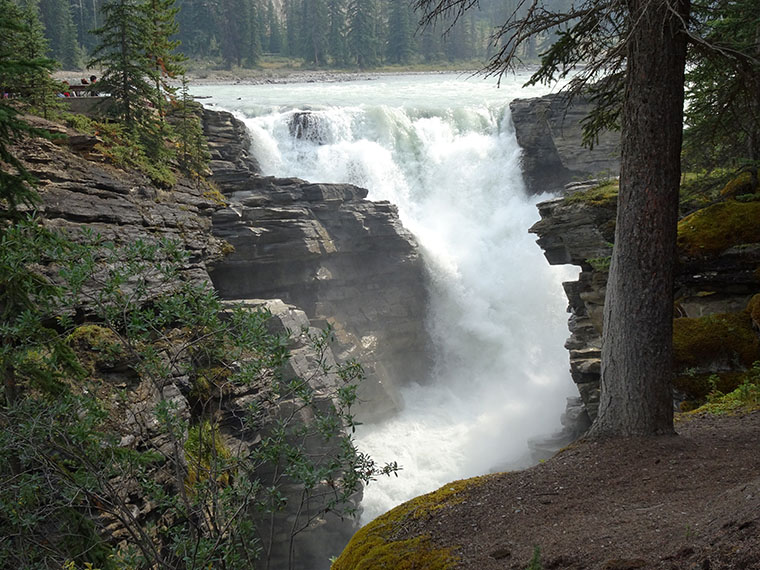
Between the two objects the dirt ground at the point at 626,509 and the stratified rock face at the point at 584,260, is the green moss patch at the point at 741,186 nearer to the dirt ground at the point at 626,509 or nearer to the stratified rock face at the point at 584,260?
the stratified rock face at the point at 584,260

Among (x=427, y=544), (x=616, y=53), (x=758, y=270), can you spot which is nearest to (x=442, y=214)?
(x=758, y=270)

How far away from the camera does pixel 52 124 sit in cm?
1631

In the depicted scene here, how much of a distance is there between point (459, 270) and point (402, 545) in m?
24.0

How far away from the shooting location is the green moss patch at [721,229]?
10.1 metres

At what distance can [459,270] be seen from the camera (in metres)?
28.8

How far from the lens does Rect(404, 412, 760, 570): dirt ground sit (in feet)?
12.1

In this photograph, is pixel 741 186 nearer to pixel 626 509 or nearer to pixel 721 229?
pixel 721 229

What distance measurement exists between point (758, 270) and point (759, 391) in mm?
2539

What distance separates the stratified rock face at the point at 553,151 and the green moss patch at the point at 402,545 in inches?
1130

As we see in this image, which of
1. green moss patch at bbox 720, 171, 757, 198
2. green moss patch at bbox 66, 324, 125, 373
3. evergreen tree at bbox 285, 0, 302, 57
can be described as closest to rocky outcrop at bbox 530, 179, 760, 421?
green moss patch at bbox 720, 171, 757, 198

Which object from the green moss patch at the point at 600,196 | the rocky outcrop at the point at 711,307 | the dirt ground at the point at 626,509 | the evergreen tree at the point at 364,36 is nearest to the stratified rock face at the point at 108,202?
the dirt ground at the point at 626,509

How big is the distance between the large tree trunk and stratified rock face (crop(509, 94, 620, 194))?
90.0ft

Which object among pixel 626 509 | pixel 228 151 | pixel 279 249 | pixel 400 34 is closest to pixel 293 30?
pixel 400 34

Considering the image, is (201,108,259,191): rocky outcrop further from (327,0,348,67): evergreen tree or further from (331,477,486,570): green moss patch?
(327,0,348,67): evergreen tree
